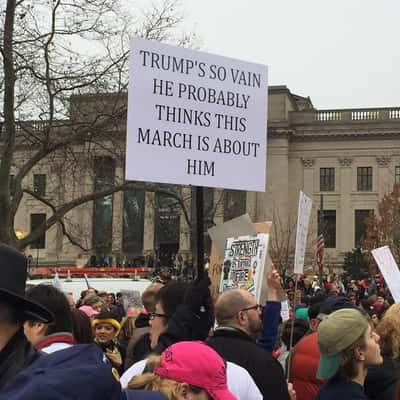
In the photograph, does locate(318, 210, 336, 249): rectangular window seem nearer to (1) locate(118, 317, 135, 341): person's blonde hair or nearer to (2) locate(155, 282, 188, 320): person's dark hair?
(1) locate(118, 317, 135, 341): person's blonde hair

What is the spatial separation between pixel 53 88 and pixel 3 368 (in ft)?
53.1

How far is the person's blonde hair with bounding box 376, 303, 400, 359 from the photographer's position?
439cm

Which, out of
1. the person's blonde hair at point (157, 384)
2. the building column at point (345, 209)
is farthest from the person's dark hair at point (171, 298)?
the building column at point (345, 209)

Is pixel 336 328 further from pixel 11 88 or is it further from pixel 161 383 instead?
pixel 11 88

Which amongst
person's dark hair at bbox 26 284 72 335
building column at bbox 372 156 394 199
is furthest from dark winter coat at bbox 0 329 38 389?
building column at bbox 372 156 394 199

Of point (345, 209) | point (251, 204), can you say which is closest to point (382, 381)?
point (251, 204)

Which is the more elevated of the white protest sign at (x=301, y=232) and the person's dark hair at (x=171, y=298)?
the white protest sign at (x=301, y=232)

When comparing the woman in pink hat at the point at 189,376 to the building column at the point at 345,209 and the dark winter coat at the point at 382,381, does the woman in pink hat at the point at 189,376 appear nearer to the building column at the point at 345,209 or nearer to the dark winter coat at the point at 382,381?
the dark winter coat at the point at 382,381

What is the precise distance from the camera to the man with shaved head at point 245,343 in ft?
13.3

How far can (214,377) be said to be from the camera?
104 inches

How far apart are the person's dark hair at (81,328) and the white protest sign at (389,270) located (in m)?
4.33

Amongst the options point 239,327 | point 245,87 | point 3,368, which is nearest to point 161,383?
point 3,368

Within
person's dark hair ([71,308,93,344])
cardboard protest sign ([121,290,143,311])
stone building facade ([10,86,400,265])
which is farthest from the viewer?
stone building facade ([10,86,400,265])

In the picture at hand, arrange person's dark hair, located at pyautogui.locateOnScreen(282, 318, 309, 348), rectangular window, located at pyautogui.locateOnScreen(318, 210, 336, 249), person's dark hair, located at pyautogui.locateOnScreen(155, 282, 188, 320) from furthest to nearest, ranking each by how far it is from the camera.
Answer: rectangular window, located at pyautogui.locateOnScreen(318, 210, 336, 249) → person's dark hair, located at pyautogui.locateOnScreen(282, 318, 309, 348) → person's dark hair, located at pyautogui.locateOnScreen(155, 282, 188, 320)
